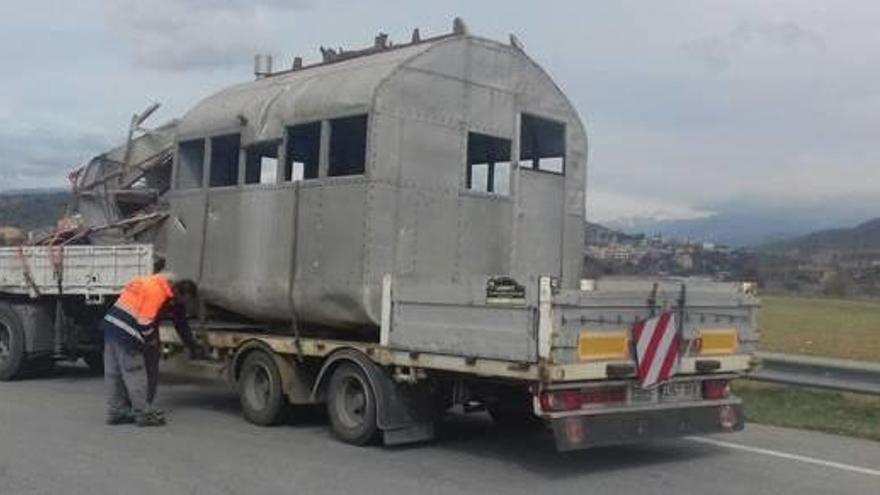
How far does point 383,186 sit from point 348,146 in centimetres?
59

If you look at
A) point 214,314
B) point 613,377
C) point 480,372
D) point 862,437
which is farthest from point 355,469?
point 862,437

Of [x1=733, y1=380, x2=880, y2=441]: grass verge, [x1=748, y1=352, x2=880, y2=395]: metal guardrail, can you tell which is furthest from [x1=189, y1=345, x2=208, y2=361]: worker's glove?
[x1=733, y1=380, x2=880, y2=441]: grass verge

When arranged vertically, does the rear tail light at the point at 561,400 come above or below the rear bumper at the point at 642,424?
above

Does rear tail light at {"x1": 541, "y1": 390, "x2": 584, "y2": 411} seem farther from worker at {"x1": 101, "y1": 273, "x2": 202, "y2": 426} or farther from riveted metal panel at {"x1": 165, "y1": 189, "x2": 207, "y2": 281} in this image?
riveted metal panel at {"x1": 165, "y1": 189, "x2": 207, "y2": 281}

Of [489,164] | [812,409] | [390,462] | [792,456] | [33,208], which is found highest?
[489,164]

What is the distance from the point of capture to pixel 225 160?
11742 millimetres

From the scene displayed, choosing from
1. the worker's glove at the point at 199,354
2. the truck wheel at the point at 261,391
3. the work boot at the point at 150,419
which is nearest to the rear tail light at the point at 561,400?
the truck wheel at the point at 261,391

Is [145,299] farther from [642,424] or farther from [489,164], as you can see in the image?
[642,424]

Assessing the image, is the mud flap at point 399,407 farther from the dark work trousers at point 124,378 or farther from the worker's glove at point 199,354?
the worker's glove at point 199,354

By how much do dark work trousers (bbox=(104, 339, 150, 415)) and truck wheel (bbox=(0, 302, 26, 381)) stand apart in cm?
407

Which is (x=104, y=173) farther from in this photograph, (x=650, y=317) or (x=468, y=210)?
(x=650, y=317)

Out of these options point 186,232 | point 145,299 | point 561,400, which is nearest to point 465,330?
point 561,400

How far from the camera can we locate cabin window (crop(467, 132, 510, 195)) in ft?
35.1

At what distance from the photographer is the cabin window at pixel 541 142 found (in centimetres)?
1115
